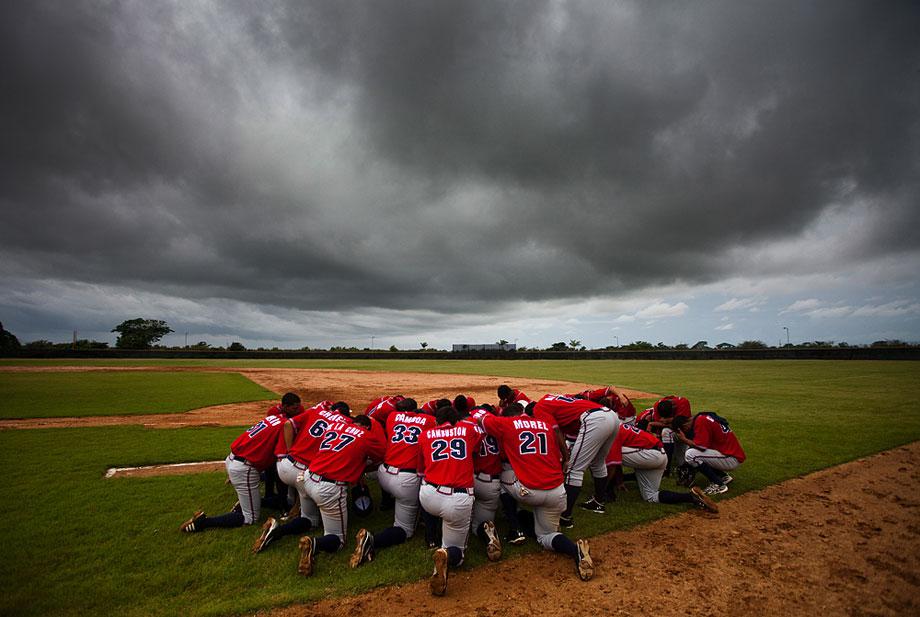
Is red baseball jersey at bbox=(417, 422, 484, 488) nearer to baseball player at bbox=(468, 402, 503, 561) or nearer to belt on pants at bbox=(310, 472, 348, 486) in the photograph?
baseball player at bbox=(468, 402, 503, 561)

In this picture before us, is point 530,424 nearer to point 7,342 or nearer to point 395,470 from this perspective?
point 395,470

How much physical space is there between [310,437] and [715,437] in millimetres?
6431

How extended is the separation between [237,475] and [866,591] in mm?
7015

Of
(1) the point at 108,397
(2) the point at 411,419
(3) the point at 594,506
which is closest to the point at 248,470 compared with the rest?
(2) the point at 411,419

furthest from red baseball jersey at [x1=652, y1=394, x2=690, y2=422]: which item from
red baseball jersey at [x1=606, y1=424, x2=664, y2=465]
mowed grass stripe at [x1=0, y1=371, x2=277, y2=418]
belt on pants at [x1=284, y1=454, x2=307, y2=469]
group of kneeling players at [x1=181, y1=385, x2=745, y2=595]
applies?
mowed grass stripe at [x1=0, y1=371, x2=277, y2=418]

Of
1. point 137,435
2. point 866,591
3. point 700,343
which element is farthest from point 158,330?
point 700,343

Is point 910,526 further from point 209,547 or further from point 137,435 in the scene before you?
point 137,435

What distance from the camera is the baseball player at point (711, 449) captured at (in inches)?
253

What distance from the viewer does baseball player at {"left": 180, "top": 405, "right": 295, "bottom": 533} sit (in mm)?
5164

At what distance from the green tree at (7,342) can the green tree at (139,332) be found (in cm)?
2603

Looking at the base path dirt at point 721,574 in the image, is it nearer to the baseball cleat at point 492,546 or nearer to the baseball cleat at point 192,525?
the baseball cleat at point 492,546

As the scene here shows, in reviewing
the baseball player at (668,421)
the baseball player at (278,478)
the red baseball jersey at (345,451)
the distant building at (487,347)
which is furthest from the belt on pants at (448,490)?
the distant building at (487,347)

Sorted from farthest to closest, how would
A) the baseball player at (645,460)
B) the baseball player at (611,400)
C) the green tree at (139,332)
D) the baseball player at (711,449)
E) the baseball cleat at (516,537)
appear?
the green tree at (139,332) < the baseball player at (611,400) < the baseball player at (711,449) < the baseball player at (645,460) < the baseball cleat at (516,537)

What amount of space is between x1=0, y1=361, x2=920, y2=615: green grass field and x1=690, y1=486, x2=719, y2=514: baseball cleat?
295 millimetres
